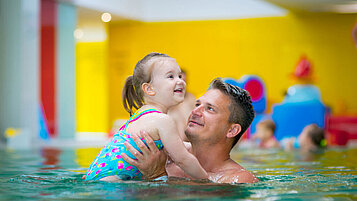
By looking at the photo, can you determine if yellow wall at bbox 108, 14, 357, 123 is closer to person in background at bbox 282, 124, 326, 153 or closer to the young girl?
person in background at bbox 282, 124, 326, 153

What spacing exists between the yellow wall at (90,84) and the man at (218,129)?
17.8 metres

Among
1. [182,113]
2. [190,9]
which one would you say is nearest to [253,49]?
[190,9]

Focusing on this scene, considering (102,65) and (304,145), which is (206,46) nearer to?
(102,65)

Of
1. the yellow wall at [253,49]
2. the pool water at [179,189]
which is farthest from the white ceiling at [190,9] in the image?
the pool water at [179,189]

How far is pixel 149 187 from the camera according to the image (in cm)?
306

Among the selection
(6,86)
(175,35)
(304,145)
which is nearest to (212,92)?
(304,145)

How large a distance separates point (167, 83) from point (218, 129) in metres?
0.46

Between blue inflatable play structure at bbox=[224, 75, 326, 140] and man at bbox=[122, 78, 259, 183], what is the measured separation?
6.42m

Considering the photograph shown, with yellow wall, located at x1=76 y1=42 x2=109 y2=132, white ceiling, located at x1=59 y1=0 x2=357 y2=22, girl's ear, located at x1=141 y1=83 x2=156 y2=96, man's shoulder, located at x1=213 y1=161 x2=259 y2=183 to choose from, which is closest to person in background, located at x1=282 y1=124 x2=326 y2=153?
man's shoulder, located at x1=213 y1=161 x2=259 y2=183

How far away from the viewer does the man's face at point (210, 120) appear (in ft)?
11.1

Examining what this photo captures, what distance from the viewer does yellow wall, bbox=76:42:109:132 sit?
69.5 ft

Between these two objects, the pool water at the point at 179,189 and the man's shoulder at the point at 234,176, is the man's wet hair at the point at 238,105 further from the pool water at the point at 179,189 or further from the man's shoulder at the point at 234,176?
the pool water at the point at 179,189

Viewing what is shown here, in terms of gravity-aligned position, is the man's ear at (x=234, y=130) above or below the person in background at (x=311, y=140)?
above

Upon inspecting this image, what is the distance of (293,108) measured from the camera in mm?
10188
